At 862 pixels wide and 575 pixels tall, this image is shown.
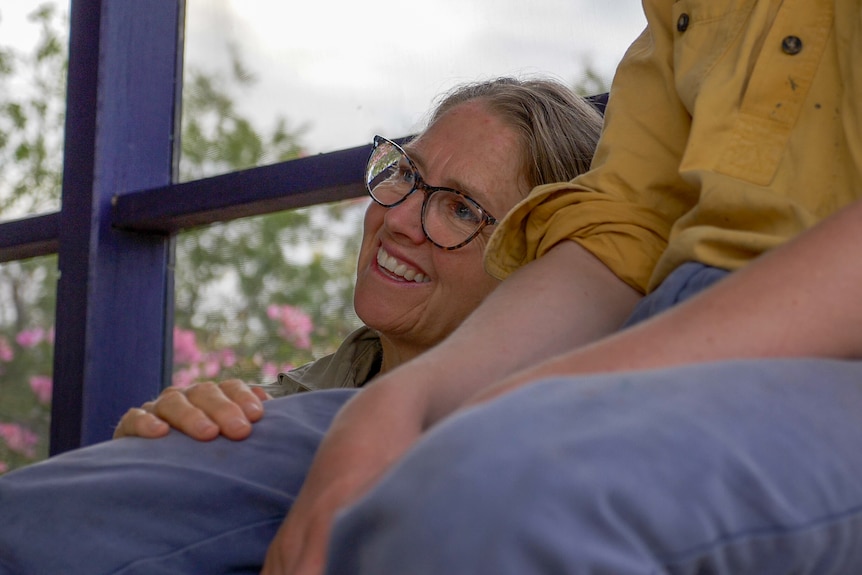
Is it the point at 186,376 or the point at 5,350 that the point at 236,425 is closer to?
the point at 186,376

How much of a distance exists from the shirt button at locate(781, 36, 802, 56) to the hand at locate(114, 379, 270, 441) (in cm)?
58

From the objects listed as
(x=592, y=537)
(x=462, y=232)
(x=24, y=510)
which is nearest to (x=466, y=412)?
(x=592, y=537)

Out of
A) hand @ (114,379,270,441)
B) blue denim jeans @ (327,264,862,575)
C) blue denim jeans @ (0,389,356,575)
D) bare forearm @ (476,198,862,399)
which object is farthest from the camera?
hand @ (114,379,270,441)

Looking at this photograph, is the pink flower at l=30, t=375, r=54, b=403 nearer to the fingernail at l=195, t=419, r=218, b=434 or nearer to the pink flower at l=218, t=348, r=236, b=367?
the pink flower at l=218, t=348, r=236, b=367

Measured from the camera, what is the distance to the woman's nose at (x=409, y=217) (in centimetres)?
176

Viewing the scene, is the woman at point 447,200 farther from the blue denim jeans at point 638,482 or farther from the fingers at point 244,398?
the blue denim jeans at point 638,482

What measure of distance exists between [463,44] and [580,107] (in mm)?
338

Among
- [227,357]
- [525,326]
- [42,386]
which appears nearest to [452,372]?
[525,326]

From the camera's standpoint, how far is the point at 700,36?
3.51 feet

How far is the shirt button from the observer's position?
3.21 feet

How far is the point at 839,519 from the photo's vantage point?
0.59m

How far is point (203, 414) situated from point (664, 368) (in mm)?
518

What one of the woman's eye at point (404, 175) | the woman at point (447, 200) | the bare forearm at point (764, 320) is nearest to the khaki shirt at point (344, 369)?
the woman at point (447, 200)

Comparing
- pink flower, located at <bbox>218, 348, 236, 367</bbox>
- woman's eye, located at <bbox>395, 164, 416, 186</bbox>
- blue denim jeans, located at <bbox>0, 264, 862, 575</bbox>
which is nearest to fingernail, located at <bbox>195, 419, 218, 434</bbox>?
blue denim jeans, located at <bbox>0, 264, 862, 575</bbox>
